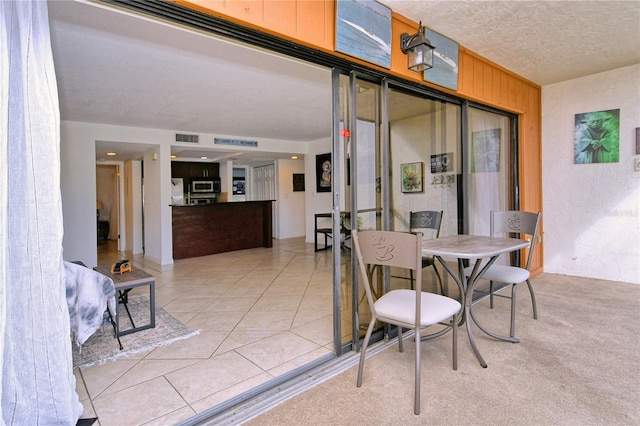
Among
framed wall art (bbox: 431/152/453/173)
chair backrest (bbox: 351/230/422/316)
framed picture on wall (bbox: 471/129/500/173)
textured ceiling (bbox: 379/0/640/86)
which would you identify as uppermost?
textured ceiling (bbox: 379/0/640/86)

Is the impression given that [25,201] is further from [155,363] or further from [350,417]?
[350,417]

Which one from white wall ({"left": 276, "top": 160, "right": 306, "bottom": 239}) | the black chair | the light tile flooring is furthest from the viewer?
white wall ({"left": 276, "top": 160, "right": 306, "bottom": 239})

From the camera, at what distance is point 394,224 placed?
2.71 metres

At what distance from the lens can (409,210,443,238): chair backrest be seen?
9.76 feet

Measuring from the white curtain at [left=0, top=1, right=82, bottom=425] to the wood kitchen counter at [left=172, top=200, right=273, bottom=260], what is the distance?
496cm

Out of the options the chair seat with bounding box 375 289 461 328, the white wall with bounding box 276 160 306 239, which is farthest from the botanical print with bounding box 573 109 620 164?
the white wall with bounding box 276 160 306 239

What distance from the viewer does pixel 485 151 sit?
12.8 feet

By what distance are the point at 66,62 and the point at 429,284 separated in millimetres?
3561

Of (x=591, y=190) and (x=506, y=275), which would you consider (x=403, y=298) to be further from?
(x=591, y=190)

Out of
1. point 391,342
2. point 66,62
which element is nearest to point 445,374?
point 391,342

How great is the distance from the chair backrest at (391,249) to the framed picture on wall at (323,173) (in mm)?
5297

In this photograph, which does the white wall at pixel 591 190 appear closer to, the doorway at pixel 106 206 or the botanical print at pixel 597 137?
the botanical print at pixel 597 137

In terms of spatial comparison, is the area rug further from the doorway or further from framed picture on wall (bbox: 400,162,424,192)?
the doorway

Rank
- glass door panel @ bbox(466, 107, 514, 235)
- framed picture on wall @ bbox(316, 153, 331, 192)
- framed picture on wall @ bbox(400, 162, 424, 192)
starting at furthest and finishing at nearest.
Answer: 1. framed picture on wall @ bbox(316, 153, 331, 192)
2. glass door panel @ bbox(466, 107, 514, 235)
3. framed picture on wall @ bbox(400, 162, 424, 192)
